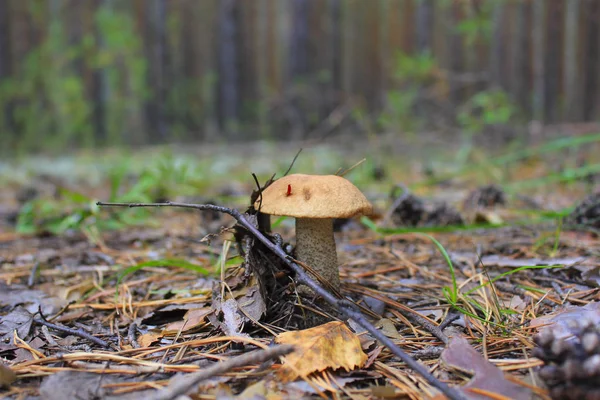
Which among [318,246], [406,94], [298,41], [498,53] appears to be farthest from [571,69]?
[318,246]

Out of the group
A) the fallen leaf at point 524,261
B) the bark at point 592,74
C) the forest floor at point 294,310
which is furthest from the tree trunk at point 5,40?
the bark at point 592,74

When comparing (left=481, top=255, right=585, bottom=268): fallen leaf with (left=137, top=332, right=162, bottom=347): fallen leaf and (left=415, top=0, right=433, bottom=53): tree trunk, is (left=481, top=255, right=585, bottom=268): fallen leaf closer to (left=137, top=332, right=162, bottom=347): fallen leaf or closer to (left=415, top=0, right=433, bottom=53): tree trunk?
(left=137, top=332, right=162, bottom=347): fallen leaf

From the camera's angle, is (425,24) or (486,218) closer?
(486,218)

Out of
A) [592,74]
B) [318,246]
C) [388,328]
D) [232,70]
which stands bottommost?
[388,328]

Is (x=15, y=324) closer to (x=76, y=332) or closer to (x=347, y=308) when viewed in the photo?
(x=76, y=332)

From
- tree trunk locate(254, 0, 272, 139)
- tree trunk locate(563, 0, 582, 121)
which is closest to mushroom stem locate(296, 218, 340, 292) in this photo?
tree trunk locate(254, 0, 272, 139)

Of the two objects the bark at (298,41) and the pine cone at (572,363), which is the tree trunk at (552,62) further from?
the pine cone at (572,363)

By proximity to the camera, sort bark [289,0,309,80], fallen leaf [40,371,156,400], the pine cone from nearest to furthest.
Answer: the pine cone → fallen leaf [40,371,156,400] → bark [289,0,309,80]
